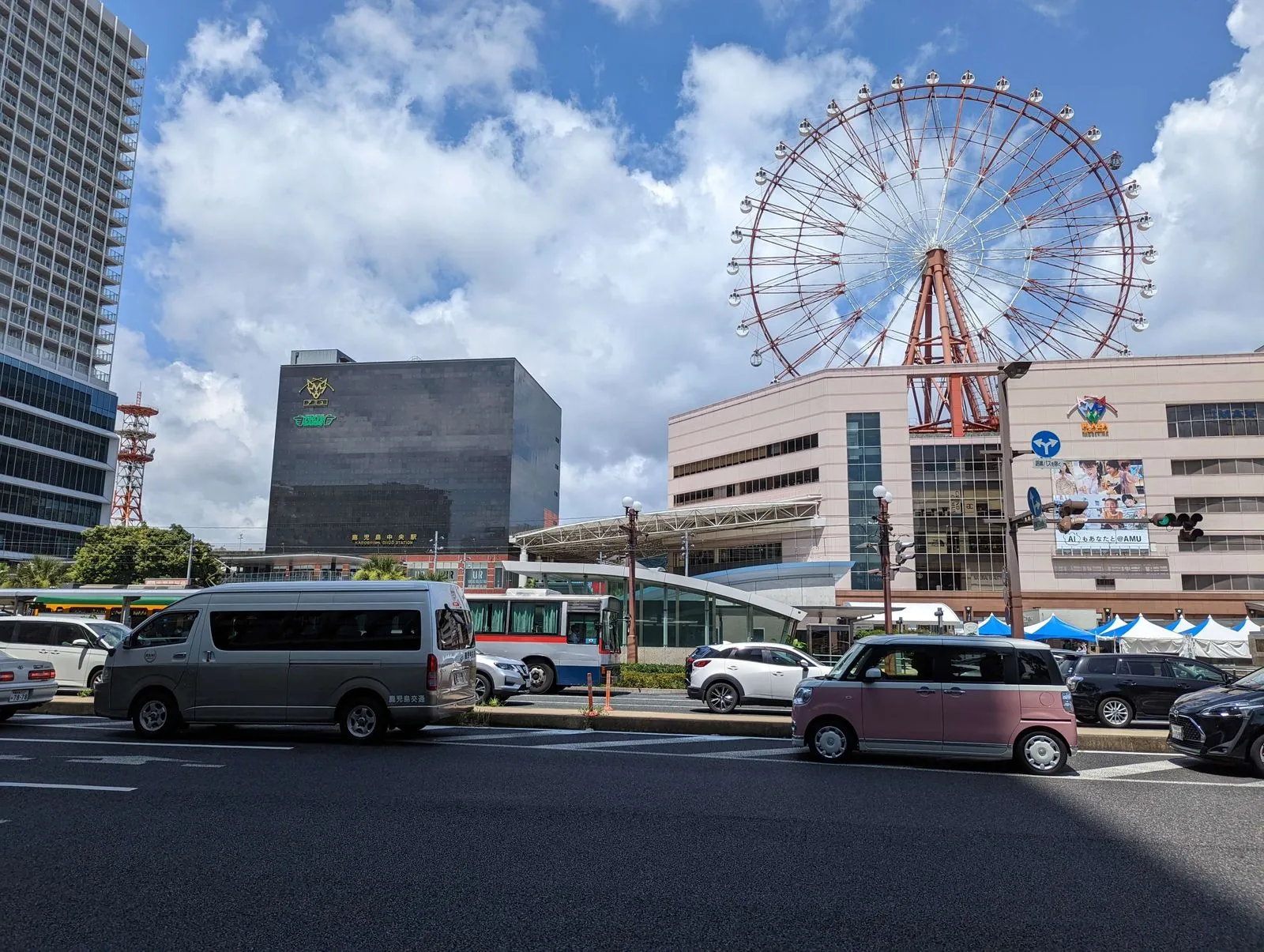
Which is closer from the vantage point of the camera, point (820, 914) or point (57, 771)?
point (820, 914)

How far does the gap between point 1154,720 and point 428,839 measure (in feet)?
58.0

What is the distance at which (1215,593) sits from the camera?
52750 mm

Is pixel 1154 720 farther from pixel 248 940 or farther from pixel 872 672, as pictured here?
pixel 248 940

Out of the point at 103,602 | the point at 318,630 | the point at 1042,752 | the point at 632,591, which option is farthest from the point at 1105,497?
the point at 103,602

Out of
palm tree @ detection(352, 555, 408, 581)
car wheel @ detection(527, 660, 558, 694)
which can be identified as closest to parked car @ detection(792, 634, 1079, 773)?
car wheel @ detection(527, 660, 558, 694)

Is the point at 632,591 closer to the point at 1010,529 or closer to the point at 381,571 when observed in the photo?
the point at 1010,529

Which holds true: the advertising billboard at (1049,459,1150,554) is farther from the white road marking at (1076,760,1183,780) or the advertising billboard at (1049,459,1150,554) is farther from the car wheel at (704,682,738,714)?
the white road marking at (1076,760,1183,780)

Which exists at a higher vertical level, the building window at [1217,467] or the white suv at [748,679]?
the building window at [1217,467]

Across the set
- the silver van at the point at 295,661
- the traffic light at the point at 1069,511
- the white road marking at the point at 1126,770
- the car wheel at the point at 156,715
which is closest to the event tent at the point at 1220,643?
the traffic light at the point at 1069,511

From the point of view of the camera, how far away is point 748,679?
61.9 ft

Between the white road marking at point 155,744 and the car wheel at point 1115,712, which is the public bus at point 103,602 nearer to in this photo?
the white road marking at point 155,744

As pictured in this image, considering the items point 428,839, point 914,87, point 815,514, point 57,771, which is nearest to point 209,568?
point 815,514

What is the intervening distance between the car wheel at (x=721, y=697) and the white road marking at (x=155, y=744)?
9.34 m

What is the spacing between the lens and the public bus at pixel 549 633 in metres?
26.0
